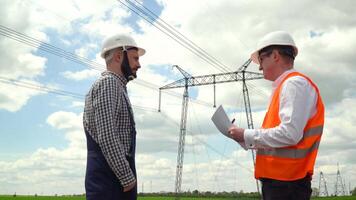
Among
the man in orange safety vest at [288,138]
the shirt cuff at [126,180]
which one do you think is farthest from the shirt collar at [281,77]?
the shirt cuff at [126,180]

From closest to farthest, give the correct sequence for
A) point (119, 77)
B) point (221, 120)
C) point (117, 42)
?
point (221, 120)
point (119, 77)
point (117, 42)

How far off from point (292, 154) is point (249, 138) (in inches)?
15.3

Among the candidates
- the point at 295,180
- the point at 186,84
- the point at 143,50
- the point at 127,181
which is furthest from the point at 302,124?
the point at 186,84

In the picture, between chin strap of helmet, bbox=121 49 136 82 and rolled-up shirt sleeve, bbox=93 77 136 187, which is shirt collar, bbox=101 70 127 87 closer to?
chin strap of helmet, bbox=121 49 136 82

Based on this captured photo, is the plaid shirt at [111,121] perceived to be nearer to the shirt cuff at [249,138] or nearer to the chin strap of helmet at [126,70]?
the chin strap of helmet at [126,70]

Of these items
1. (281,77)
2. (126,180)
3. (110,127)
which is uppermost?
(281,77)

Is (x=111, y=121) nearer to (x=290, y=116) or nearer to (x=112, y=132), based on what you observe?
(x=112, y=132)

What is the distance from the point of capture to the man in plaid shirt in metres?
4.05

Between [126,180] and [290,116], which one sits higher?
[290,116]

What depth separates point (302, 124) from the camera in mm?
3871

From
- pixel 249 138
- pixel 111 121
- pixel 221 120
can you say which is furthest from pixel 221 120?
pixel 111 121

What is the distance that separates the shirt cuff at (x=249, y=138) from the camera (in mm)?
4027

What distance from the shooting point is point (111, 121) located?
4.14 meters

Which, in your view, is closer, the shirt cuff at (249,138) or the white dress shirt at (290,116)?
the white dress shirt at (290,116)
